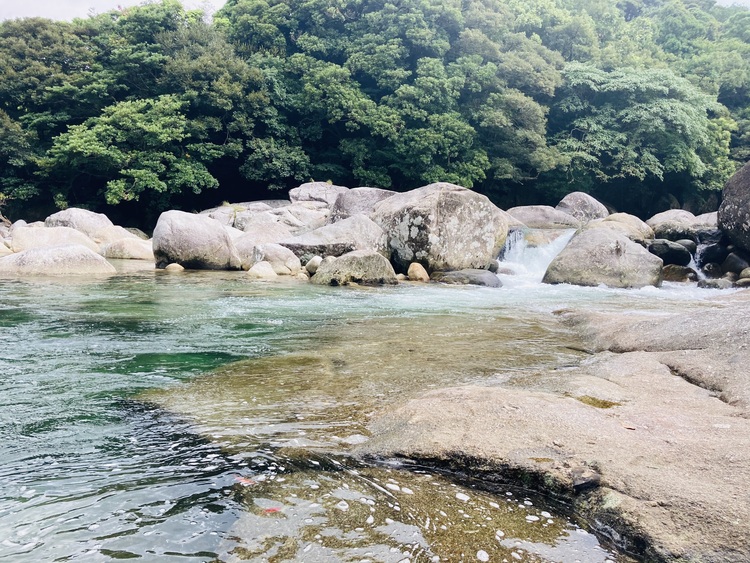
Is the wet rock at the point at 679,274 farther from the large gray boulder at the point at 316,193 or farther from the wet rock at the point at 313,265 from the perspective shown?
the large gray boulder at the point at 316,193

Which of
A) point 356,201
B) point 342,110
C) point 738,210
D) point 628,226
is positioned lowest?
point 628,226

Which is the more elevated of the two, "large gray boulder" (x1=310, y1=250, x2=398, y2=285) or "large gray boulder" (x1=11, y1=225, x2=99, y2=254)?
"large gray boulder" (x1=11, y1=225, x2=99, y2=254)

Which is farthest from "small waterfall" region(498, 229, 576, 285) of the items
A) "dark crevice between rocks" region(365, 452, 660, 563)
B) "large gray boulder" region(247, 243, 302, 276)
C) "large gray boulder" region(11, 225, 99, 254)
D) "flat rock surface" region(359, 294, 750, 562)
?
"dark crevice between rocks" region(365, 452, 660, 563)

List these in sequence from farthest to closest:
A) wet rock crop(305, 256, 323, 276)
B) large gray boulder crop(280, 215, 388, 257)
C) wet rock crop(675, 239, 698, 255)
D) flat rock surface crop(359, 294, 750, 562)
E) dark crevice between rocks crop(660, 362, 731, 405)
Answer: wet rock crop(675, 239, 698, 255), large gray boulder crop(280, 215, 388, 257), wet rock crop(305, 256, 323, 276), dark crevice between rocks crop(660, 362, 731, 405), flat rock surface crop(359, 294, 750, 562)

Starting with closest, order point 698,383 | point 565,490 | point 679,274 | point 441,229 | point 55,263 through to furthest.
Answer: point 565,490
point 698,383
point 55,263
point 441,229
point 679,274

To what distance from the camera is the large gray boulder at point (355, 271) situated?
11.7 metres

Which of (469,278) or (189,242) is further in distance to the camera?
(189,242)

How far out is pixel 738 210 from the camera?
13055 millimetres

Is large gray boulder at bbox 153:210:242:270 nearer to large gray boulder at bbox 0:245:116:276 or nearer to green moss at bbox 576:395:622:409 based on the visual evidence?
large gray boulder at bbox 0:245:116:276

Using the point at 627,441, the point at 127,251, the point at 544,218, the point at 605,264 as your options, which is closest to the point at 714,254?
the point at 605,264

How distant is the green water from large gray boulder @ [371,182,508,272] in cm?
635

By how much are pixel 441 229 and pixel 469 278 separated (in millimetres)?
1440

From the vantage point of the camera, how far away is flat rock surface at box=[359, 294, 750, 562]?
1923 millimetres

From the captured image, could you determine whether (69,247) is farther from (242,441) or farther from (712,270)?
(712,270)
